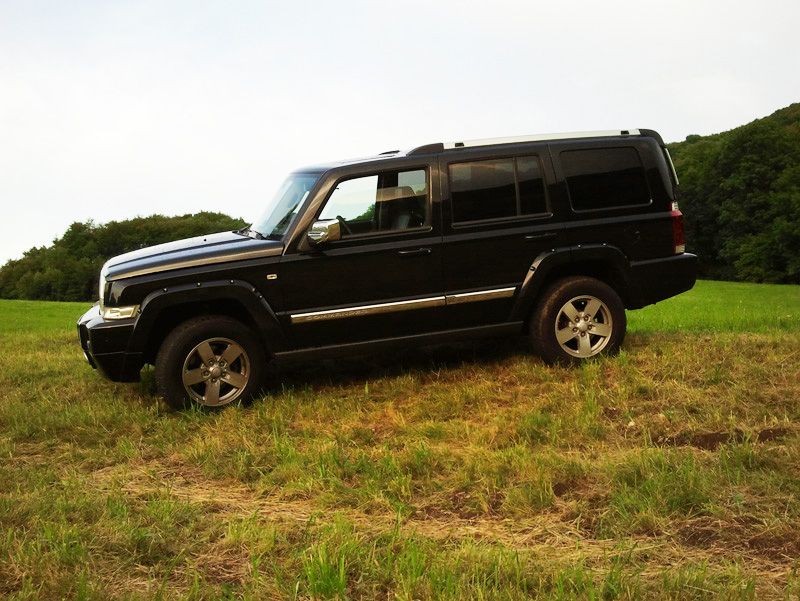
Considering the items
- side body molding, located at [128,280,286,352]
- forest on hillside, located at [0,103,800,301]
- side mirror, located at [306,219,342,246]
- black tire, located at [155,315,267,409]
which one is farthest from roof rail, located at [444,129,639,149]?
forest on hillside, located at [0,103,800,301]

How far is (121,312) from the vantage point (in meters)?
6.52

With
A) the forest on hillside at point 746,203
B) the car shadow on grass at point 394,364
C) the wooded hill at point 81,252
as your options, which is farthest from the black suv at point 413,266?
the wooded hill at point 81,252

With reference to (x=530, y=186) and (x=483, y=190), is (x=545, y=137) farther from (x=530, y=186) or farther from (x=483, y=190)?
(x=483, y=190)

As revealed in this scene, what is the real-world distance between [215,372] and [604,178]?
13.0ft

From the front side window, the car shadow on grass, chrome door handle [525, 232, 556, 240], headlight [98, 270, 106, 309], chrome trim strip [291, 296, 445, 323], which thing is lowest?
the car shadow on grass

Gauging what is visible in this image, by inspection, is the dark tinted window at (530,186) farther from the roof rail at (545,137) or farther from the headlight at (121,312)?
the headlight at (121,312)

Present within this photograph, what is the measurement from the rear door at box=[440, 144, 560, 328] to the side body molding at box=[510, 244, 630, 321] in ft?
0.22

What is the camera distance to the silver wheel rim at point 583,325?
727cm

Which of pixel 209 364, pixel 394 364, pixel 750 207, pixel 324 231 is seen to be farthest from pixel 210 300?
pixel 750 207

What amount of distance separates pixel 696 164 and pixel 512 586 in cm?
7020

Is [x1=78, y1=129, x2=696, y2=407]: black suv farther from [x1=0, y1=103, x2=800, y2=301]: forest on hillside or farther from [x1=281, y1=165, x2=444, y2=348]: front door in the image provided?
[x1=0, y1=103, x2=800, y2=301]: forest on hillside

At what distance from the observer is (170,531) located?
412cm

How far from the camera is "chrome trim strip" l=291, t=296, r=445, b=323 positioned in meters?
6.70

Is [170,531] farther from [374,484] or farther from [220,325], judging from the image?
[220,325]
